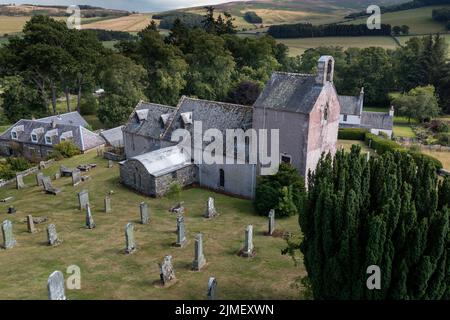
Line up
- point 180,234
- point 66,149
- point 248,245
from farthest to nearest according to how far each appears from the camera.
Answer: point 66,149 < point 180,234 < point 248,245

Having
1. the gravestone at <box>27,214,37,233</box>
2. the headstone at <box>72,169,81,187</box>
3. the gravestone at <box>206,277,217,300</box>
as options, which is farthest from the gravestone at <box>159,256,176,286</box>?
the headstone at <box>72,169,81,187</box>

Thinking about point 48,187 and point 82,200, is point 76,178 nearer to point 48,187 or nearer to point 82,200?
point 48,187

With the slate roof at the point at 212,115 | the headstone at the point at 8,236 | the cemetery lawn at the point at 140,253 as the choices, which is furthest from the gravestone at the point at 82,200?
the slate roof at the point at 212,115

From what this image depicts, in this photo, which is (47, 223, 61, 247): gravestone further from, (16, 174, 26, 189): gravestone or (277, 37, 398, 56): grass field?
(277, 37, 398, 56): grass field

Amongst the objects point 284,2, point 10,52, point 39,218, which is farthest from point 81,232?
point 284,2

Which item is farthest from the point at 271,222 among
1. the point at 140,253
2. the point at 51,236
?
the point at 51,236
